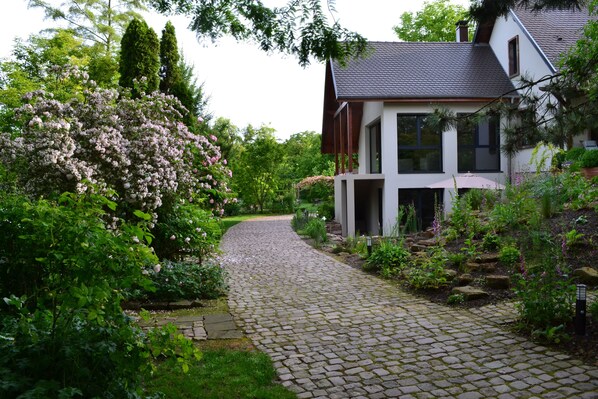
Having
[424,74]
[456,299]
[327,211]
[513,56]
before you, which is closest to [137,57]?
[456,299]

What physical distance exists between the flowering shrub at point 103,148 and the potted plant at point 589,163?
912cm

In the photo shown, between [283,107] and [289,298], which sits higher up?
[283,107]

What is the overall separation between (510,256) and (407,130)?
978 cm

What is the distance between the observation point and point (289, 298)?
25.7 ft

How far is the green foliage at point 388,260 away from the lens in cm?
940

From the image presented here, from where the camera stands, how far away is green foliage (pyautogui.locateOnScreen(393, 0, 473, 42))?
1297 inches

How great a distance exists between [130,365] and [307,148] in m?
43.2

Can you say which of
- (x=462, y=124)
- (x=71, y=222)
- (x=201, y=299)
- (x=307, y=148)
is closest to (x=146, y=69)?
(x=201, y=299)

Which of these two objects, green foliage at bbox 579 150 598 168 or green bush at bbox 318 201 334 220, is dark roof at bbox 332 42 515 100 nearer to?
green foliage at bbox 579 150 598 168

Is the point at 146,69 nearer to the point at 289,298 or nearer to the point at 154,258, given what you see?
the point at 289,298

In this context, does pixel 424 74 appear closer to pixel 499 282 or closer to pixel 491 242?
pixel 491 242

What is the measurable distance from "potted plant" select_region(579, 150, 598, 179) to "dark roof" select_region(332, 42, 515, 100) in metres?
4.75

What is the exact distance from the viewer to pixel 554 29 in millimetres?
17625

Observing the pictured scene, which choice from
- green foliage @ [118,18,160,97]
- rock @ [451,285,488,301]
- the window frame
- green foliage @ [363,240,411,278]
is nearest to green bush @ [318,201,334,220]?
the window frame
